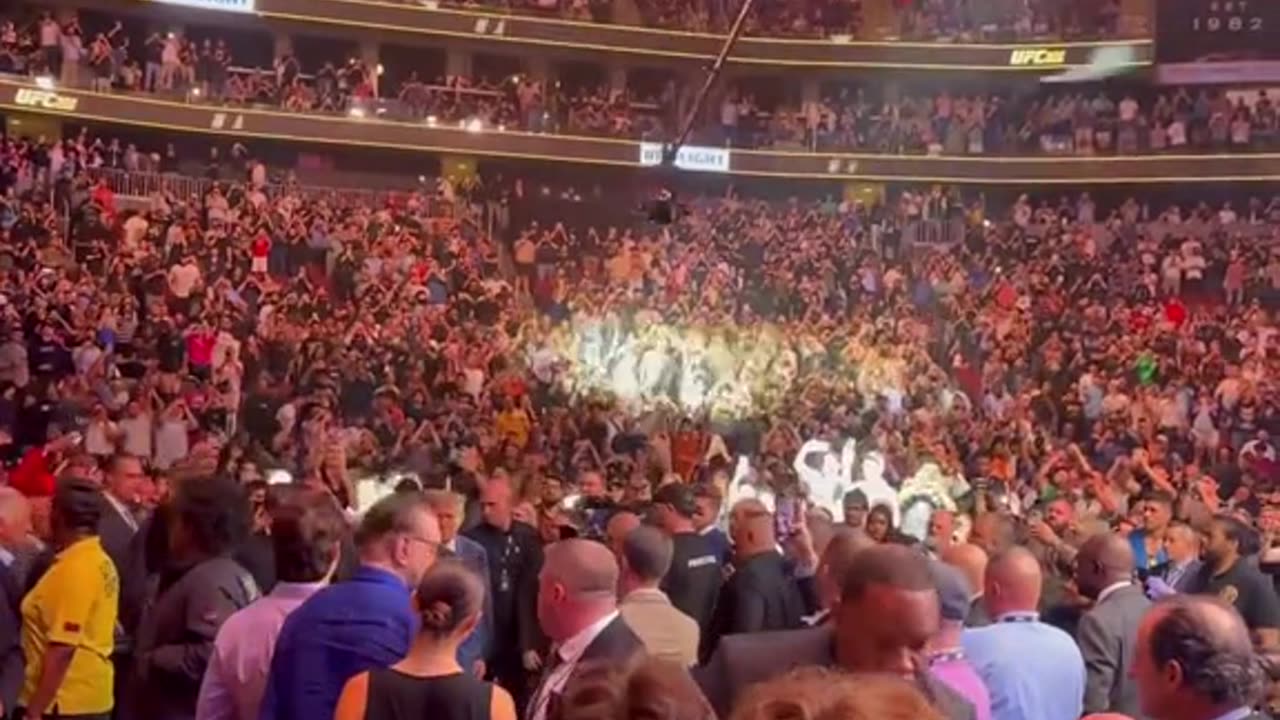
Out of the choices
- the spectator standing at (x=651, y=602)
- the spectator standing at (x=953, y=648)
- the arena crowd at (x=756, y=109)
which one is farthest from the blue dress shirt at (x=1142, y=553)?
the arena crowd at (x=756, y=109)

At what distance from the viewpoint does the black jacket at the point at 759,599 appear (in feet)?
22.4

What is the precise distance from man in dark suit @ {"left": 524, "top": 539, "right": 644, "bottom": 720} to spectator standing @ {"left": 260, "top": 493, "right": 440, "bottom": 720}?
33 cm

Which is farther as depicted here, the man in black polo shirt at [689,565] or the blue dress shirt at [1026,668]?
the man in black polo shirt at [689,565]

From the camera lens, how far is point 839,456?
18.4 metres

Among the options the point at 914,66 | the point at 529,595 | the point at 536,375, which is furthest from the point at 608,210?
the point at 529,595

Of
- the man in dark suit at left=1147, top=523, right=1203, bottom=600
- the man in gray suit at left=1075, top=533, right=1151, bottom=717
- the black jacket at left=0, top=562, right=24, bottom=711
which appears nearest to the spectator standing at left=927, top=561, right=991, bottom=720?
the man in gray suit at left=1075, top=533, right=1151, bottom=717

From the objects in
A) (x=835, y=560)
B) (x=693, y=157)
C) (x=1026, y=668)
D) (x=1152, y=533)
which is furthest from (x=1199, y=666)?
(x=693, y=157)

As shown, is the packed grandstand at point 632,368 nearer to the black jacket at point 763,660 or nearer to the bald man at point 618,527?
the black jacket at point 763,660

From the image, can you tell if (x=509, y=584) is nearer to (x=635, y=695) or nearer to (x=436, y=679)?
(x=436, y=679)

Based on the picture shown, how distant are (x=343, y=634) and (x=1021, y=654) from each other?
196 cm

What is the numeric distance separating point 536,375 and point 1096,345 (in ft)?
26.5

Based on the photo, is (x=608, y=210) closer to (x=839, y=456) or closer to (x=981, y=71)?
(x=981, y=71)

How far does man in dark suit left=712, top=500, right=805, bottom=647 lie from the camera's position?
6828 mm

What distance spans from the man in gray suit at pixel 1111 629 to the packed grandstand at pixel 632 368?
0.02 meters
